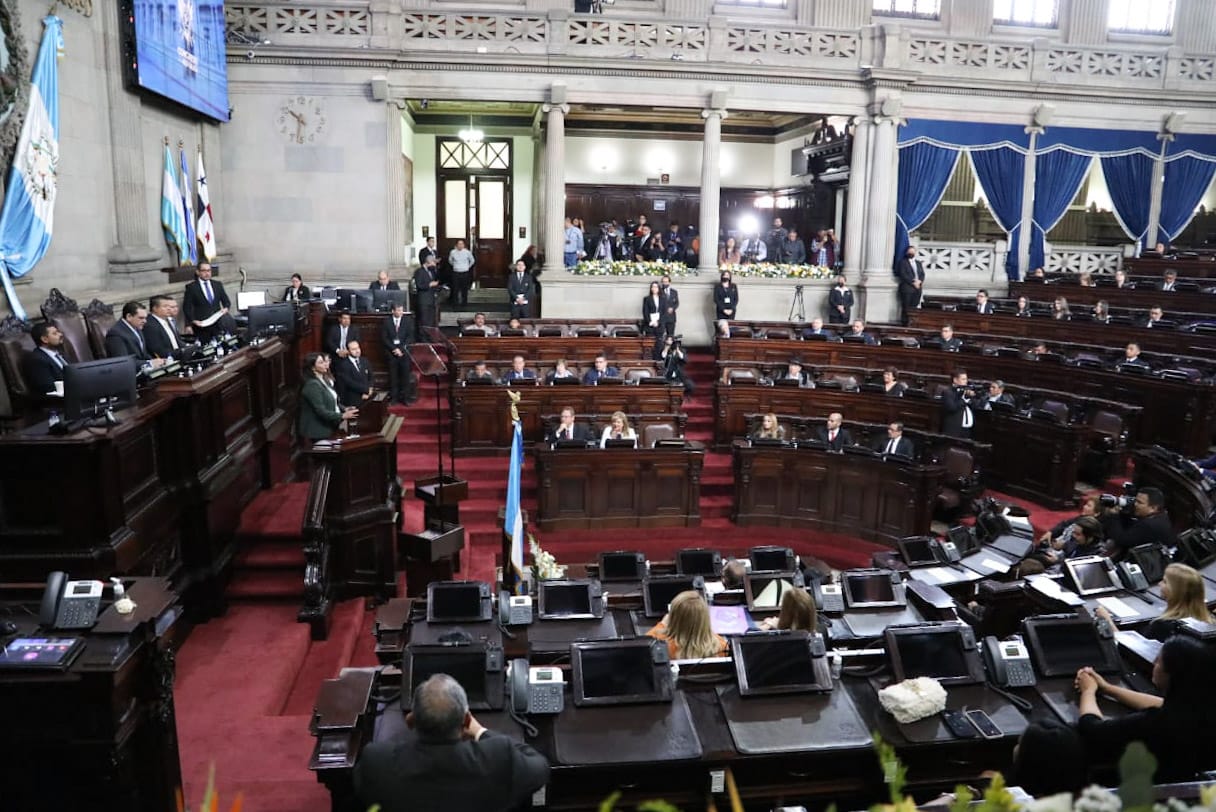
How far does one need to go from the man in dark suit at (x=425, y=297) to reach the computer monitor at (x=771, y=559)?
8.38 m

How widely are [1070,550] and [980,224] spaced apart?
1494 cm

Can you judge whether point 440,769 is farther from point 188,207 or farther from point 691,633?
point 188,207

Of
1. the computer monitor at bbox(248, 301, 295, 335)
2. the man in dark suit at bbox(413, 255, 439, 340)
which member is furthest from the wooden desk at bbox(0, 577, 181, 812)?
the man in dark suit at bbox(413, 255, 439, 340)

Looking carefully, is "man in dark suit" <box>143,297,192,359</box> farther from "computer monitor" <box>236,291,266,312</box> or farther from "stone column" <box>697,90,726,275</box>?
"stone column" <box>697,90,726,275</box>

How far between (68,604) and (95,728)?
0.62 meters

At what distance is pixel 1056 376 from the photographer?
492 inches

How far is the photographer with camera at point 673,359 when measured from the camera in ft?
43.3

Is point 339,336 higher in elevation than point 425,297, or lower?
lower

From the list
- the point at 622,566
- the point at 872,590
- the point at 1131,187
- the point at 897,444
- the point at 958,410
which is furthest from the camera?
the point at 1131,187

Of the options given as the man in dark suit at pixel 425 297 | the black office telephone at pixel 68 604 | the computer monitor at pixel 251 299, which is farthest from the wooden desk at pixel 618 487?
the black office telephone at pixel 68 604

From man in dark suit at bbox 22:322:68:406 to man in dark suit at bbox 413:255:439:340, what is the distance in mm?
6825

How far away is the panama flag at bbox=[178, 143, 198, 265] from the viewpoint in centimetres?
1260

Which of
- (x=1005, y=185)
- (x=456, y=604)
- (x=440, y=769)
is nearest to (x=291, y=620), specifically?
(x=456, y=604)

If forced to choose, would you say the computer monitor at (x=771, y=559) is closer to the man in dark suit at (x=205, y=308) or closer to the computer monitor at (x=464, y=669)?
the computer monitor at (x=464, y=669)
